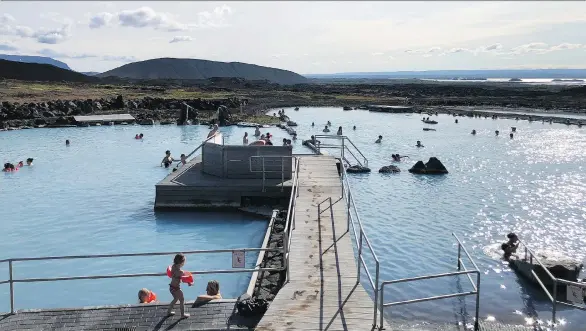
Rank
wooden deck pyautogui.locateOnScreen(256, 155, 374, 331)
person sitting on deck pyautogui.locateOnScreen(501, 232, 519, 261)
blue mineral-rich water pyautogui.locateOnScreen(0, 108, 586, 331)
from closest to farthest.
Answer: wooden deck pyautogui.locateOnScreen(256, 155, 374, 331), blue mineral-rich water pyautogui.locateOnScreen(0, 108, 586, 331), person sitting on deck pyautogui.locateOnScreen(501, 232, 519, 261)

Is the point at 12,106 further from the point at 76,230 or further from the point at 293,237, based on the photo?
the point at 293,237

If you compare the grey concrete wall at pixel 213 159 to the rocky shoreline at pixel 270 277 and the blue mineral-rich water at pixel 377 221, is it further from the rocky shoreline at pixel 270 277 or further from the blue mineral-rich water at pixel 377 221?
the rocky shoreline at pixel 270 277

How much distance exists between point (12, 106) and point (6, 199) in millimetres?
36067

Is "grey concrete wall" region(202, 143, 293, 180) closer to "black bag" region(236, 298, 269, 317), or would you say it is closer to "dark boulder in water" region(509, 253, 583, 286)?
"dark boulder in water" region(509, 253, 583, 286)

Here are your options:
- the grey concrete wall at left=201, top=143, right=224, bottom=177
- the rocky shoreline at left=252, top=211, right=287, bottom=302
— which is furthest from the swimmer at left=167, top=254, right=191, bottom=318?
the grey concrete wall at left=201, top=143, right=224, bottom=177

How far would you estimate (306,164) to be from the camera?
2297 cm

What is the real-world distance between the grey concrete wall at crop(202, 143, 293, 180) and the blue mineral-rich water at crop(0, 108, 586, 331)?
2.05 meters

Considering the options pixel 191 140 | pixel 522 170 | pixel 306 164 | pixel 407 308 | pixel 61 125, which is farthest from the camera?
pixel 61 125

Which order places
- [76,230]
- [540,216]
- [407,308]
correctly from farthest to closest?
[540,216] → [76,230] → [407,308]

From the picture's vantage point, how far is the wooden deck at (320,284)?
29.1 feet

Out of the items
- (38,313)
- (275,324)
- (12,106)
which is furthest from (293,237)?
(12,106)

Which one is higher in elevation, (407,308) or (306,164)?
(306,164)

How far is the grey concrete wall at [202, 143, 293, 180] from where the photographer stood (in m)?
20.6

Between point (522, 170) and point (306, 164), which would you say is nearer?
point (306, 164)
